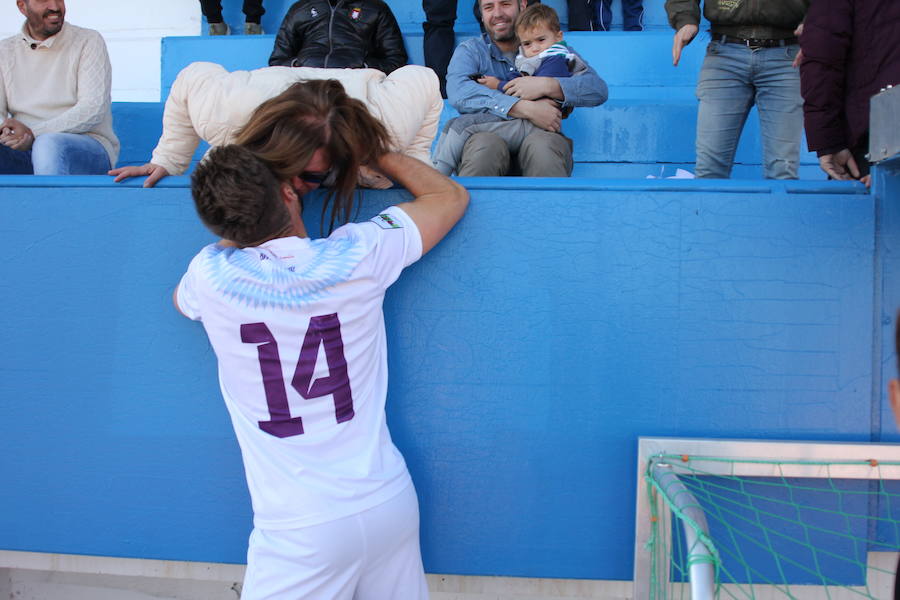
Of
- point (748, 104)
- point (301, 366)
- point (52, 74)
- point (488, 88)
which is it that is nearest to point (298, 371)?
point (301, 366)

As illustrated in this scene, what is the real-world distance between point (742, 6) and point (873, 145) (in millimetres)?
1118

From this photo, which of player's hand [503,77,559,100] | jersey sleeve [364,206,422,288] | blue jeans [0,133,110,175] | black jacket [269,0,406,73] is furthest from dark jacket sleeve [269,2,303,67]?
jersey sleeve [364,206,422,288]

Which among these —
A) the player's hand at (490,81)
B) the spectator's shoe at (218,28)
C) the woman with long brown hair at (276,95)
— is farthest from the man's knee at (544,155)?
the spectator's shoe at (218,28)

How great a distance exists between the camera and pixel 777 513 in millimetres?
1769

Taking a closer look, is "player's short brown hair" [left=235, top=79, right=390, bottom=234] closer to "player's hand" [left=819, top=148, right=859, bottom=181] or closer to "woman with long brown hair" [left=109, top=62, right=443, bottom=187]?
"woman with long brown hair" [left=109, top=62, right=443, bottom=187]

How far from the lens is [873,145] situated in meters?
1.64

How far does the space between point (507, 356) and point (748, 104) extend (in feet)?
4.87

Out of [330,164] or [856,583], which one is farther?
[856,583]

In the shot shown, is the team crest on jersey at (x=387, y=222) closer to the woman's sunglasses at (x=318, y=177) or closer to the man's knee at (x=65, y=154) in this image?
the woman's sunglasses at (x=318, y=177)

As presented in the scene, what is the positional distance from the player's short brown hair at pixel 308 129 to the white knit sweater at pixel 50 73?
1598 mm

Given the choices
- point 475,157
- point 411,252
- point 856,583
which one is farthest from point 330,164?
point 856,583

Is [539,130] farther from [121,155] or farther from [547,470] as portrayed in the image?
[121,155]

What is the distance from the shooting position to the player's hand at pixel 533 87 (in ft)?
8.21

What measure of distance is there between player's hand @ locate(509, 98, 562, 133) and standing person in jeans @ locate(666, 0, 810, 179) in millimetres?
539
